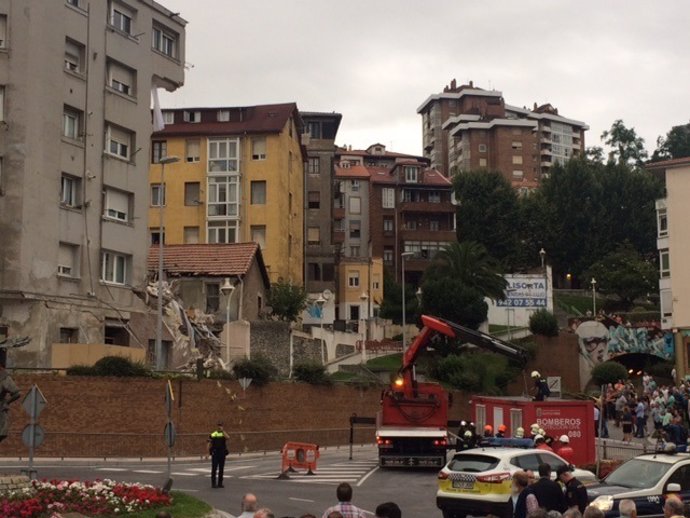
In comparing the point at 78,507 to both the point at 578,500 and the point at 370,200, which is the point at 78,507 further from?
the point at 370,200

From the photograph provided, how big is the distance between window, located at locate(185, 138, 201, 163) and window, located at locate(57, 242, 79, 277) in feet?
111

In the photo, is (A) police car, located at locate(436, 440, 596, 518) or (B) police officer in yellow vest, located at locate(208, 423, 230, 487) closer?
(A) police car, located at locate(436, 440, 596, 518)

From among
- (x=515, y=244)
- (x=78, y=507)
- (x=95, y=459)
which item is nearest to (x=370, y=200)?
(x=515, y=244)

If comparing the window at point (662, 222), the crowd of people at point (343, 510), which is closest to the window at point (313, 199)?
the window at point (662, 222)

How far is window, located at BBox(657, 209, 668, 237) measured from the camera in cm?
6323

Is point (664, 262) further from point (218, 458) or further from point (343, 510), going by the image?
point (343, 510)

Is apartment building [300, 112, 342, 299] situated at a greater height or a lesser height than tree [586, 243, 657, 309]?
greater

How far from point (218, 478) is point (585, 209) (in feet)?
261

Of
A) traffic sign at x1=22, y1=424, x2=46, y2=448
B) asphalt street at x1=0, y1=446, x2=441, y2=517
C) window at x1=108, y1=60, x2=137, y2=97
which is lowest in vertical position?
asphalt street at x1=0, y1=446, x2=441, y2=517

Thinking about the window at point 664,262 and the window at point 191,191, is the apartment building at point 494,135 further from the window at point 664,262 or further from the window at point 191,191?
the window at point 664,262

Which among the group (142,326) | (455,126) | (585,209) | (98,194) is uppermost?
(455,126)

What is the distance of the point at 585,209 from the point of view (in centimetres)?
10212

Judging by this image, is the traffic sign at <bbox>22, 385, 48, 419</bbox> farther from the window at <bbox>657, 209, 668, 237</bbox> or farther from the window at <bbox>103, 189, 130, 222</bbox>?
the window at <bbox>657, 209, 668, 237</bbox>

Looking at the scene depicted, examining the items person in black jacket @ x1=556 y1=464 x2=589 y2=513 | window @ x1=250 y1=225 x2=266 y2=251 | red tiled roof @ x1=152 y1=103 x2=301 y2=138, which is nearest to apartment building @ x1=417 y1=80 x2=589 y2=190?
red tiled roof @ x1=152 y1=103 x2=301 y2=138
